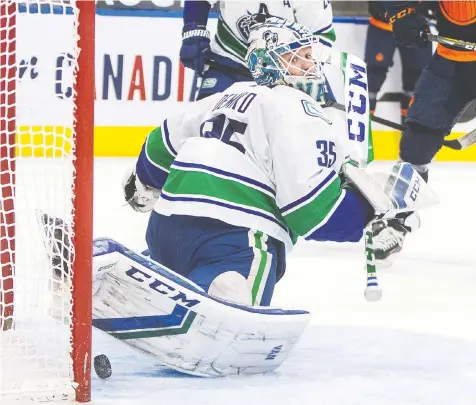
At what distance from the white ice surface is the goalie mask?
63cm

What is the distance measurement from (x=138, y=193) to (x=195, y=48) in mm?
1177

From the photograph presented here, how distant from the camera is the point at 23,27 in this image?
5379 millimetres

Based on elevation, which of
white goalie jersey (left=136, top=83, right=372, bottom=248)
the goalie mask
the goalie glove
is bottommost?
the goalie glove

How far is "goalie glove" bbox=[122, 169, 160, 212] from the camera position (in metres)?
3.03

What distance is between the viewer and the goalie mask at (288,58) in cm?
271

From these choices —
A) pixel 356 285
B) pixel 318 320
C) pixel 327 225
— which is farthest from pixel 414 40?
pixel 327 225

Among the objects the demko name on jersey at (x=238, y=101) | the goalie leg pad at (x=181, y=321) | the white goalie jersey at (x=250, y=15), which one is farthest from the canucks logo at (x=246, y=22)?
the goalie leg pad at (x=181, y=321)

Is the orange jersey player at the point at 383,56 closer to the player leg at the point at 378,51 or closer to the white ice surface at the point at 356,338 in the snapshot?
the player leg at the point at 378,51

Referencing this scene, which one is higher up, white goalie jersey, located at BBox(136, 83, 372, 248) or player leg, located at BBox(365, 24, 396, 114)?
white goalie jersey, located at BBox(136, 83, 372, 248)

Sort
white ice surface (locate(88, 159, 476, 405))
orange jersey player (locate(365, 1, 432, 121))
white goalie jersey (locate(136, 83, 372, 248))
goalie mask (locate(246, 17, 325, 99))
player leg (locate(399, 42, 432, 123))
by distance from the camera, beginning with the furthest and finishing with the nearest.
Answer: player leg (locate(399, 42, 432, 123)), orange jersey player (locate(365, 1, 432, 121)), goalie mask (locate(246, 17, 325, 99)), white goalie jersey (locate(136, 83, 372, 248)), white ice surface (locate(88, 159, 476, 405))

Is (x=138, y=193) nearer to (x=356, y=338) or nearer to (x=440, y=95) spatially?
(x=356, y=338)

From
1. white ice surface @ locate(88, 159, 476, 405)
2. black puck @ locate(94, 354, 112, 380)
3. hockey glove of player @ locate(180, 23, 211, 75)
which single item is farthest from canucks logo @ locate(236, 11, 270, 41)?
black puck @ locate(94, 354, 112, 380)

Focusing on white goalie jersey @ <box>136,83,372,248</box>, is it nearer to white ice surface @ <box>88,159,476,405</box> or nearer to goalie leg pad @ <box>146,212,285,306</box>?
goalie leg pad @ <box>146,212,285,306</box>

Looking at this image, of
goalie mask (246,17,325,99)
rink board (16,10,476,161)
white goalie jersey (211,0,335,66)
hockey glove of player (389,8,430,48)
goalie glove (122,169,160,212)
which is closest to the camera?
goalie mask (246,17,325,99)
